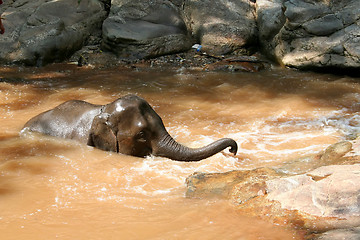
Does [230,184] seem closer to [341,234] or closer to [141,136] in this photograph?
[341,234]

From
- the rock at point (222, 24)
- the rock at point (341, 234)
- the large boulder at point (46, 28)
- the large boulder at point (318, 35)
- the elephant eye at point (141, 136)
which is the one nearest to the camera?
the rock at point (341, 234)

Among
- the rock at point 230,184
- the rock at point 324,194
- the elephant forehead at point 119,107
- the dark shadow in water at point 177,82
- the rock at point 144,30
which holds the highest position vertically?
the rock at point 324,194

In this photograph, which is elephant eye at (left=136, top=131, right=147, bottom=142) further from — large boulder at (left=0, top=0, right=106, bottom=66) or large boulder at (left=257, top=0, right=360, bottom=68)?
large boulder at (left=0, top=0, right=106, bottom=66)

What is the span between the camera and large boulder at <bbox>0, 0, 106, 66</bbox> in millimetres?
11883

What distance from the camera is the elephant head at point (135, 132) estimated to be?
18.4ft

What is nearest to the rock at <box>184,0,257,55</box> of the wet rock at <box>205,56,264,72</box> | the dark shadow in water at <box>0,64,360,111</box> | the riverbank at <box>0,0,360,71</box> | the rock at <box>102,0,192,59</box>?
the riverbank at <box>0,0,360,71</box>

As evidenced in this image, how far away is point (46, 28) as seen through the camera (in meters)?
12.3

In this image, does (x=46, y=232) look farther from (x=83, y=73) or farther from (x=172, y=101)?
(x=83, y=73)

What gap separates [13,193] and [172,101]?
4.51 m

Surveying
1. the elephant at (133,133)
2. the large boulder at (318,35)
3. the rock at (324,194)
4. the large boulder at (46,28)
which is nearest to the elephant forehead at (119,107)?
the elephant at (133,133)

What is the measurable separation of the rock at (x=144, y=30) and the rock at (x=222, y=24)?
0.42 m

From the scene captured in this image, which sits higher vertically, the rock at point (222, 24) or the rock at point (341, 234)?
the rock at point (341, 234)

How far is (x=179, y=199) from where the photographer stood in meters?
4.37

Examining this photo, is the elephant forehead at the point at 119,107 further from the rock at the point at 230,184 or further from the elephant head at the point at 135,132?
the rock at the point at 230,184
